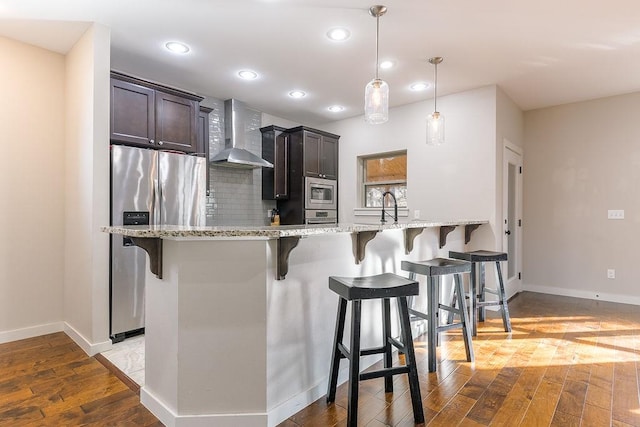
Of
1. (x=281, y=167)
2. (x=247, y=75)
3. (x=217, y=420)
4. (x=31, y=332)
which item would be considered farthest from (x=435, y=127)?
(x=31, y=332)

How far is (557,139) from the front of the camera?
4.78 meters

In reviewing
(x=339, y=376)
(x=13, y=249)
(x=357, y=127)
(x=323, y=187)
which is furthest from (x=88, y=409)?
(x=357, y=127)

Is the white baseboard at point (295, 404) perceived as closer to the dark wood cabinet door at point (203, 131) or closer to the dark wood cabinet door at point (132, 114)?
the dark wood cabinet door at point (132, 114)

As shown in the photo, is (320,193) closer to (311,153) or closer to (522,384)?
(311,153)

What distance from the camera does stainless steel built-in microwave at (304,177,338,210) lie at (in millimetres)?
5027

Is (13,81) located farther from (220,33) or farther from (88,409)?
(88,409)

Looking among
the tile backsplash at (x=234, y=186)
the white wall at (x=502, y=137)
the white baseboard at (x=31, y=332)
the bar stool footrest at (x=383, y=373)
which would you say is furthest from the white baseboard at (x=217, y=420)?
the white wall at (x=502, y=137)

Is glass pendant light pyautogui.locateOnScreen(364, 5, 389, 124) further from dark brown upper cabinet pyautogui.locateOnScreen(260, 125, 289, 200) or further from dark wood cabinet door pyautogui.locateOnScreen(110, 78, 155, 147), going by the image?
dark brown upper cabinet pyautogui.locateOnScreen(260, 125, 289, 200)

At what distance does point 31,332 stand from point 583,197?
6424 millimetres

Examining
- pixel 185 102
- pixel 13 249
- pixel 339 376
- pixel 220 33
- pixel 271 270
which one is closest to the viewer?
pixel 271 270

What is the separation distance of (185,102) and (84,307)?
2.14 metres

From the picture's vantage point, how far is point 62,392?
7.03 ft

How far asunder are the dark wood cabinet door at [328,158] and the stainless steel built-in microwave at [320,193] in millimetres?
112

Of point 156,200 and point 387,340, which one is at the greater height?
point 156,200
